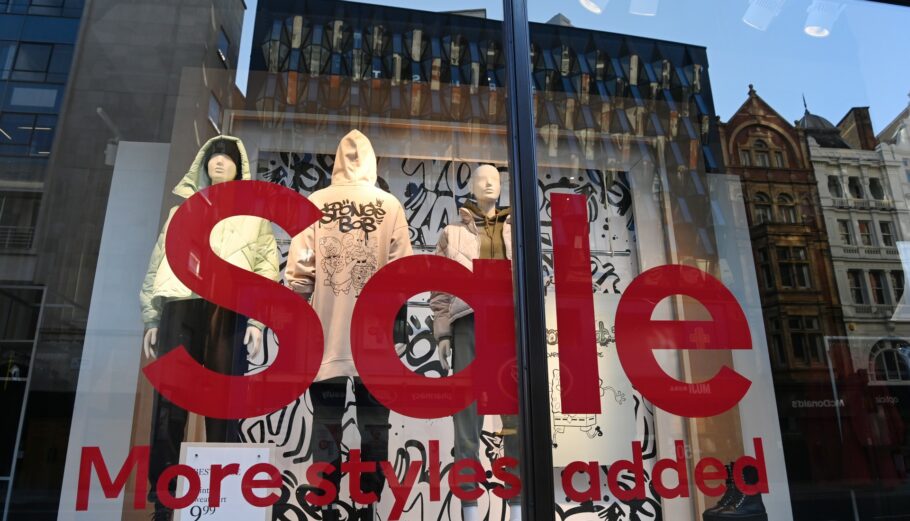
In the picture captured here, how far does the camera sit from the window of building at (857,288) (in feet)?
10.0

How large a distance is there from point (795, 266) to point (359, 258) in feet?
7.01

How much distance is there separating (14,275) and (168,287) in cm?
57

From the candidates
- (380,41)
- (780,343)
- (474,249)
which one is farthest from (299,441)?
(780,343)

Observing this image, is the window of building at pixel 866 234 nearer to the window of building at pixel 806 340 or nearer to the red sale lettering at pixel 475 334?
the window of building at pixel 806 340

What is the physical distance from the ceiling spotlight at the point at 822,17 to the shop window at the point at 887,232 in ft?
3.05

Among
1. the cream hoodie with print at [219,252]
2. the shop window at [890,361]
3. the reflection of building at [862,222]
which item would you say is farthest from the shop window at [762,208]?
the cream hoodie with print at [219,252]

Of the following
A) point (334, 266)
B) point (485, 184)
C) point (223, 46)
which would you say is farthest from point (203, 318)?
point (223, 46)

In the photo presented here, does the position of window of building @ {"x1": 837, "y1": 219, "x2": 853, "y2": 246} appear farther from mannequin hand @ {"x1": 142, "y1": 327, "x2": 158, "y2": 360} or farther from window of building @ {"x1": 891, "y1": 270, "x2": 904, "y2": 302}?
mannequin hand @ {"x1": 142, "y1": 327, "x2": 158, "y2": 360}

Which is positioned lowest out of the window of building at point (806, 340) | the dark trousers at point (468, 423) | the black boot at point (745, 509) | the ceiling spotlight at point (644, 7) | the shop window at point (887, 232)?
the black boot at point (745, 509)

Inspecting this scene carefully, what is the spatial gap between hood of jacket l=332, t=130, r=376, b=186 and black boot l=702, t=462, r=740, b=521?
1711 millimetres

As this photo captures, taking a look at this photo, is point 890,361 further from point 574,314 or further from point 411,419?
point 411,419

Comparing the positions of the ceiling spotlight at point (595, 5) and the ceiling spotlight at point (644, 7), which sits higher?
the ceiling spotlight at point (644, 7)

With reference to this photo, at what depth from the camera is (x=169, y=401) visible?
2051mm

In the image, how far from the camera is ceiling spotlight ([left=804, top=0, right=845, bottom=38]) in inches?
114
